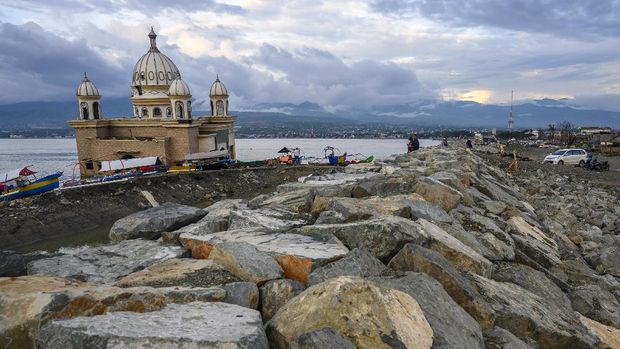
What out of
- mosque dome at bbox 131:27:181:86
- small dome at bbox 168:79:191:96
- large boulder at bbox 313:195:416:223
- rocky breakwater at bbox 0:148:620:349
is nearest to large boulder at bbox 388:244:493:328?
rocky breakwater at bbox 0:148:620:349

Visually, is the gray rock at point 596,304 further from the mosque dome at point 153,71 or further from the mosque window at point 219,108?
the mosque dome at point 153,71

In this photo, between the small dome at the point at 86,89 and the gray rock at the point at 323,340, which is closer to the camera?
the gray rock at the point at 323,340

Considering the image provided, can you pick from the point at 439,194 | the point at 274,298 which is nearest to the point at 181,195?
the point at 439,194

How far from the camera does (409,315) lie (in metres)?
2.88

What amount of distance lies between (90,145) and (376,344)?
43.6 metres

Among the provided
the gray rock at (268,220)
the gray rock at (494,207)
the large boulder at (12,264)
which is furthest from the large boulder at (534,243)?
the large boulder at (12,264)

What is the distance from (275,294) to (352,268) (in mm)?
666

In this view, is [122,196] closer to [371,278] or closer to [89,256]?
[89,256]

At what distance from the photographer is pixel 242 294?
3.11 meters

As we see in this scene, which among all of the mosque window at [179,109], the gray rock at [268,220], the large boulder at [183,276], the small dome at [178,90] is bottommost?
the large boulder at [183,276]

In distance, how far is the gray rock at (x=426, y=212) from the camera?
209 inches

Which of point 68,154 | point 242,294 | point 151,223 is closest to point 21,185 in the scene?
point 151,223

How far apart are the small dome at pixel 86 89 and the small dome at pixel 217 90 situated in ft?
37.5

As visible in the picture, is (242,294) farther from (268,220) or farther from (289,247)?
(268,220)
